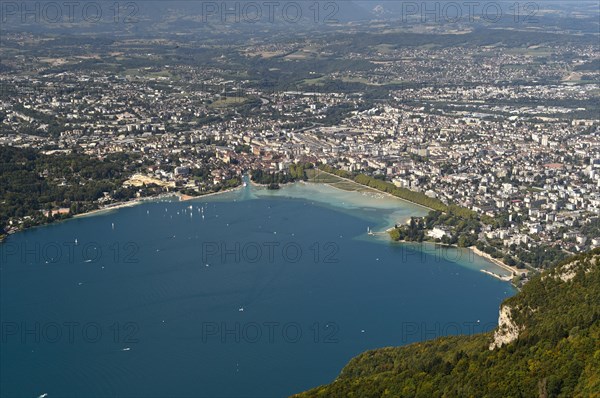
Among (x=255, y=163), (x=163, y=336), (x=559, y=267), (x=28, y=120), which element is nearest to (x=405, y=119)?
(x=255, y=163)

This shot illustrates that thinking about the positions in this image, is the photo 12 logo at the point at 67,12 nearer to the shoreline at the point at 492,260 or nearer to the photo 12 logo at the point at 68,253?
the photo 12 logo at the point at 68,253

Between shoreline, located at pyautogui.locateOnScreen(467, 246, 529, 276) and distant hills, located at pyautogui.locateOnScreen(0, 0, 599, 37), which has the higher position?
distant hills, located at pyautogui.locateOnScreen(0, 0, 599, 37)

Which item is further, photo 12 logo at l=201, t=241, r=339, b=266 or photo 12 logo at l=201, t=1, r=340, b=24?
photo 12 logo at l=201, t=1, r=340, b=24

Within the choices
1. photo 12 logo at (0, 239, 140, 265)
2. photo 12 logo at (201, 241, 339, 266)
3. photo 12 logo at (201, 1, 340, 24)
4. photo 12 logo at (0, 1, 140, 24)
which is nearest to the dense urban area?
photo 12 logo at (0, 239, 140, 265)

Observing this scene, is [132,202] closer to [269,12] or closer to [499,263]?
[499,263]

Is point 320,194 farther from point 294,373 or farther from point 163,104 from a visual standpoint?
point 163,104

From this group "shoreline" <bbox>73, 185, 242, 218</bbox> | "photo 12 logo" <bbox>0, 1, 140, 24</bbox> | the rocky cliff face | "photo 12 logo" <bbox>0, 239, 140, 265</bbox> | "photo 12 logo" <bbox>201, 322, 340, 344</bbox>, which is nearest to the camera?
the rocky cliff face

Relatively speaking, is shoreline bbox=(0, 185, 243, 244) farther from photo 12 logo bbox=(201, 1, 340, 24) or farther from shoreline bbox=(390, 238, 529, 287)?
photo 12 logo bbox=(201, 1, 340, 24)

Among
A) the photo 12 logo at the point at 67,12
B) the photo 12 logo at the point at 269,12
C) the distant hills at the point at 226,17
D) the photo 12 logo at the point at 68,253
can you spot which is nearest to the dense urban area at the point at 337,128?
the photo 12 logo at the point at 68,253
